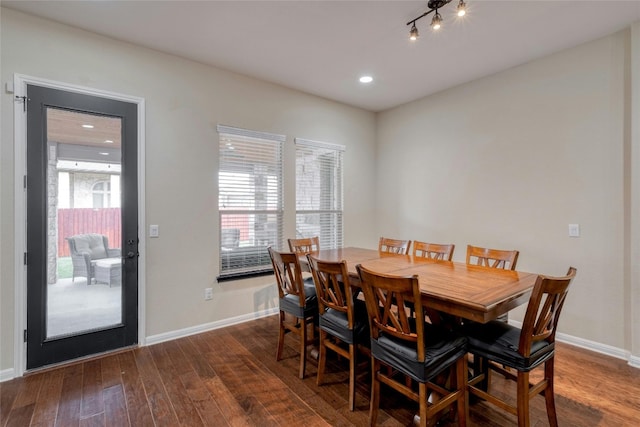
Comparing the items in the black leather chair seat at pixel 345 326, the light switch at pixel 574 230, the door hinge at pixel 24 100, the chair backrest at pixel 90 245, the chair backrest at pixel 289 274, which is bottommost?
the black leather chair seat at pixel 345 326

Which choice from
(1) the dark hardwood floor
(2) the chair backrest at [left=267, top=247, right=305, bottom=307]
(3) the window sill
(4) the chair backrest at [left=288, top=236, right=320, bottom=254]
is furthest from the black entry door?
(4) the chair backrest at [left=288, top=236, right=320, bottom=254]

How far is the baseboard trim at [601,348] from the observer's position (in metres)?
2.67

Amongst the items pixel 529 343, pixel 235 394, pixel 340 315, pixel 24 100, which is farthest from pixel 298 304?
pixel 24 100

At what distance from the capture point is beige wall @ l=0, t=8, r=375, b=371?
8.16ft

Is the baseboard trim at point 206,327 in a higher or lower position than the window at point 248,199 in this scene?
lower

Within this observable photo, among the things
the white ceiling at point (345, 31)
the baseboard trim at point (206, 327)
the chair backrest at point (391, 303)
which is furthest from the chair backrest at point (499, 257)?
the baseboard trim at point (206, 327)

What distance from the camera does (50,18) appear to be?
103 inches

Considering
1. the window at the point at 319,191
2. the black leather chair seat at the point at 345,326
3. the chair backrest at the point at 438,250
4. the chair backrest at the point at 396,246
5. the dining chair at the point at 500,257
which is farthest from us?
the window at the point at 319,191

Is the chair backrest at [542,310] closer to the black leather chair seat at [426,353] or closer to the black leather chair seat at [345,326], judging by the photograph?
the black leather chair seat at [426,353]

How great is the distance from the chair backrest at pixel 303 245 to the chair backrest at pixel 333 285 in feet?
3.97

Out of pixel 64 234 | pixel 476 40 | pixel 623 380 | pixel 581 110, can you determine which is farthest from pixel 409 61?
pixel 64 234

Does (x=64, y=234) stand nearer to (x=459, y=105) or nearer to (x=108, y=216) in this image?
(x=108, y=216)

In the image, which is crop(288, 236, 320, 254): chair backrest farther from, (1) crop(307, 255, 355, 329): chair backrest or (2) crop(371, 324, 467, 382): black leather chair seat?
(2) crop(371, 324, 467, 382): black leather chair seat

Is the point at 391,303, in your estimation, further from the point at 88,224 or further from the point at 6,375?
the point at 6,375
